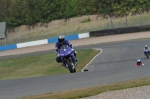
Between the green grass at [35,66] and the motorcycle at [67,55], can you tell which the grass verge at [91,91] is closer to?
the motorcycle at [67,55]

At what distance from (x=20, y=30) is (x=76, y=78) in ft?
207

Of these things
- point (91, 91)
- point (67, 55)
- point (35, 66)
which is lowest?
point (35, 66)

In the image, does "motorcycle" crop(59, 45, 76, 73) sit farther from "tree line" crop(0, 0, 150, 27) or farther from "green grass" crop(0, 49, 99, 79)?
"tree line" crop(0, 0, 150, 27)

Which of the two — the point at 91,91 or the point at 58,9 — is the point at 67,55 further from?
the point at 58,9

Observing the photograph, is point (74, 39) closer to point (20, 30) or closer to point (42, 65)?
point (42, 65)

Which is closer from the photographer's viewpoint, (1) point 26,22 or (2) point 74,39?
(2) point 74,39

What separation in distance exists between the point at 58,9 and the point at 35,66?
4402 cm

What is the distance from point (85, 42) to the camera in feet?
160

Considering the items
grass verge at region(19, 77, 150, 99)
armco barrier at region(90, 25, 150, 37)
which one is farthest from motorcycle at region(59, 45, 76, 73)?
armco barrier at region(90, 25, 150, 37)

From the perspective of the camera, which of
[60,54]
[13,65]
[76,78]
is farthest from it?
[13,65]

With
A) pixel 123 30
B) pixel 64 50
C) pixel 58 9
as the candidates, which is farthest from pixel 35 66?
pixel 58 9

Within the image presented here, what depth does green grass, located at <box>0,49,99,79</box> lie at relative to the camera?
3008cm

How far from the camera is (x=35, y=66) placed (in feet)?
113

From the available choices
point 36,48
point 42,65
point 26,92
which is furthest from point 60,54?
point 36,48
